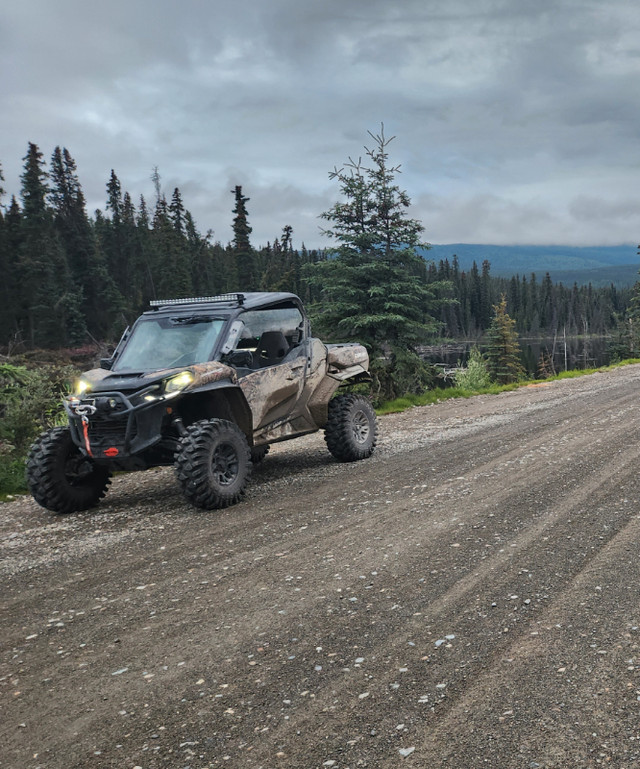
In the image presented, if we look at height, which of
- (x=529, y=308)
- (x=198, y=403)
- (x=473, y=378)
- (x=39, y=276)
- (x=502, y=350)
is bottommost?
(x=473, y=378)

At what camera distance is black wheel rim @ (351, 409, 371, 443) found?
9.57 m

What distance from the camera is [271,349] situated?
8555 millimetres

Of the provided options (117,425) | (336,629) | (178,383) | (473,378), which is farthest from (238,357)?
(473,378)

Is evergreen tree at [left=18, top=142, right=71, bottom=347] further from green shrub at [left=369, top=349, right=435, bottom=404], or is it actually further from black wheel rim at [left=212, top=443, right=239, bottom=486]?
black wheel rim at [left=212, top=443, right=239, bottom=486]

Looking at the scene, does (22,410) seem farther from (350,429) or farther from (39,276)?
(39,276)

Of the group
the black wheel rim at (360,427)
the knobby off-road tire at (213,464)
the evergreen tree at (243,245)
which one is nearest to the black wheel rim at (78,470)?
the knobby off-road tire at (213,464)

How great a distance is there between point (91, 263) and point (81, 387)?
71.7 m

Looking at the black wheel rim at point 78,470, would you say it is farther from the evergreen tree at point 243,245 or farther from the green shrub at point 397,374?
the evergreen tree at point 243,245

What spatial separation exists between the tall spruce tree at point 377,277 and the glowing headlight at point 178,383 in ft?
37.3

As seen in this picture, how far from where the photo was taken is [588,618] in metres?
3.92

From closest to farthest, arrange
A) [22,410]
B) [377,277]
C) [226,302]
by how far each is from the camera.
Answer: [226,302], [22,410], [377,277]

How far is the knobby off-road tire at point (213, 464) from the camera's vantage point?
689 centimetres

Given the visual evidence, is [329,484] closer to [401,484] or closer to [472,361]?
[401,484]

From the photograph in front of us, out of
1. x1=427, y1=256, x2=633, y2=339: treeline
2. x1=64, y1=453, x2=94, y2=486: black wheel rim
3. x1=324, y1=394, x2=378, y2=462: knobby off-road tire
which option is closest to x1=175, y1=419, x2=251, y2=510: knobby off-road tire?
x1=64, y1=453, x2=94, y2=486: black wheel rim
